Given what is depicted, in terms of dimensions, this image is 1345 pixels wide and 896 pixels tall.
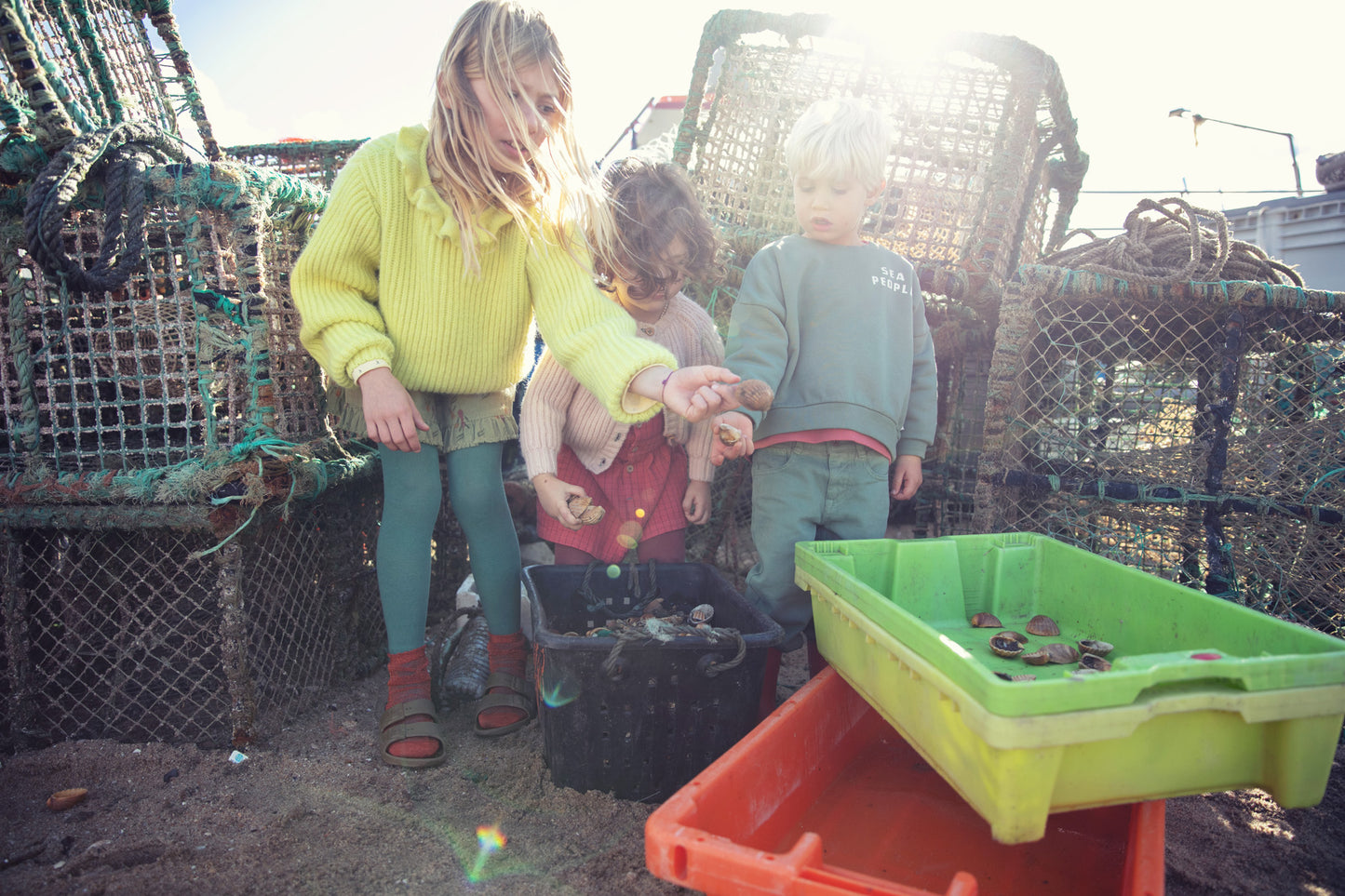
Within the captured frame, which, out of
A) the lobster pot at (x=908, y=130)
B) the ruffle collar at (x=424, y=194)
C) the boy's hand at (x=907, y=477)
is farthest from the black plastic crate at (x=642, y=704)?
the lobster pot at (x=908, y=130)

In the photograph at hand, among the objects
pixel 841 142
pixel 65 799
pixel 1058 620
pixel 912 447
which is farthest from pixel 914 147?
pixel 65 799

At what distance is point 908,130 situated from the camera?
264 cm

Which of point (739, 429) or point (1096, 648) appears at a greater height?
point (739, 429)

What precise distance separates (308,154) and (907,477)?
2752mm

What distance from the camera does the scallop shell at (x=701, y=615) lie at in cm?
189

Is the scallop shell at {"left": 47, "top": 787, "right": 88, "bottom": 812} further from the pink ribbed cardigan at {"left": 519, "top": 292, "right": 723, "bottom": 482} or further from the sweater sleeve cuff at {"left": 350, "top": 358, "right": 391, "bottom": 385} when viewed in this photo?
the pink ribbed cardigan at {"left": 519, "top": 292, "right": 723, "bottom": 482}

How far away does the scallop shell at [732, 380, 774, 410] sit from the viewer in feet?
5.47

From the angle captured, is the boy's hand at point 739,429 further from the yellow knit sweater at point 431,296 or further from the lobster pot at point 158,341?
the lobster pot at point 158,341

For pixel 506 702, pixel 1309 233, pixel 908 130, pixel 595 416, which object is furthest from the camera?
pixel 1309 233

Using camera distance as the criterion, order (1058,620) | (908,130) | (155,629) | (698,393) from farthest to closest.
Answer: (908,130), (155,629), (1058,620), (698,393)

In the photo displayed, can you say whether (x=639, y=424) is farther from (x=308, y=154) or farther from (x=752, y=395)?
(x=308, y=154)

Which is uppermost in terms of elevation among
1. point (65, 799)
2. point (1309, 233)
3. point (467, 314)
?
→ point (1309, 233)

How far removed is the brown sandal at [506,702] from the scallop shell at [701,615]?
19.2 inches

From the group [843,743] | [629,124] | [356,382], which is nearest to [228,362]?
[356,382]
